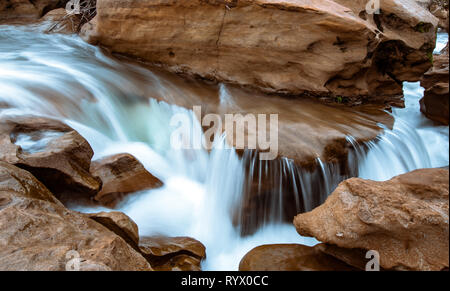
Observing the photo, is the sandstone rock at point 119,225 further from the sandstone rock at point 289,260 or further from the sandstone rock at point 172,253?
the sandstone rock at point 289,260

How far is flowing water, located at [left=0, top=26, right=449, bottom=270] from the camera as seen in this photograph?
4176 mm

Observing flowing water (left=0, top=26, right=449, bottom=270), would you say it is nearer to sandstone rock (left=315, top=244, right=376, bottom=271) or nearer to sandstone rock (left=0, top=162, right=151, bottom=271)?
sandstone rock (left=0, top=162, right=151, bottom=271)

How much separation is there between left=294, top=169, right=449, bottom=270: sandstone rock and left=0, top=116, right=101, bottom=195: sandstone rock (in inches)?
92.3

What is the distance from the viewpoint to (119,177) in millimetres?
4180

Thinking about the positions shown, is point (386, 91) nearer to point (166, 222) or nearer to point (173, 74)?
point (173, 74)

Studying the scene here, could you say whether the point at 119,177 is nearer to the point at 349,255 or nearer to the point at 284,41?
the point at 349,255

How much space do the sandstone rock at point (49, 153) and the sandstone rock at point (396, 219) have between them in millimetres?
2345

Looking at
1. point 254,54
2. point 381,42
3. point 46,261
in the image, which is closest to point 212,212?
point 46,261

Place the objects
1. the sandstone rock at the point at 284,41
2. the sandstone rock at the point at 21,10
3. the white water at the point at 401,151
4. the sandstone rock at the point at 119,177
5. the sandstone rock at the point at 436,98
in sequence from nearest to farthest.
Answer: the sandstone rock at the point at 436,98 < the sandstone rock at the point at 119,177 < the white water at the point at 401,151 < the sandstone rock at the point at 284,41 < the sandstone rock at the point at 21,10

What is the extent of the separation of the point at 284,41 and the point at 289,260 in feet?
11.9

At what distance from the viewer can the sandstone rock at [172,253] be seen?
331 cm

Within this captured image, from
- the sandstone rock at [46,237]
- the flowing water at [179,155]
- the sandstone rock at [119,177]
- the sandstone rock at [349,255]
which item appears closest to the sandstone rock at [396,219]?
the sandstone rock at [349,255]

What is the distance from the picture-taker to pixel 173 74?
6.54 meters
